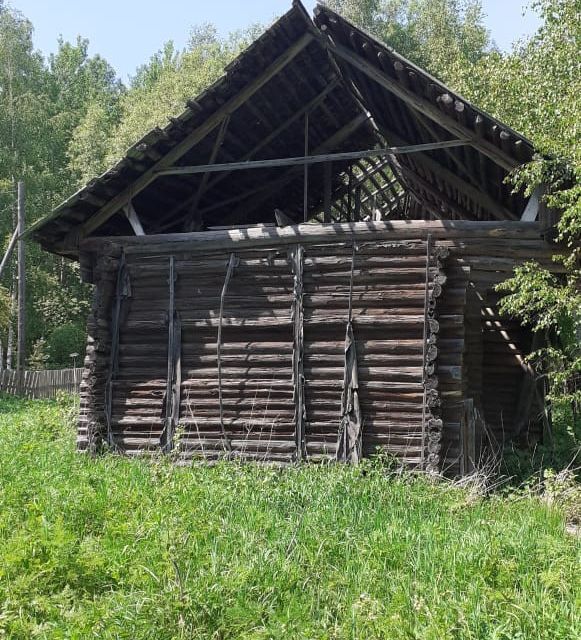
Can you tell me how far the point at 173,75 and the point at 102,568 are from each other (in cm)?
3343

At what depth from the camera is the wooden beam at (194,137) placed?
29.5 feet

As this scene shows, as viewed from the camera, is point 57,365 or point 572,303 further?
point 57,365

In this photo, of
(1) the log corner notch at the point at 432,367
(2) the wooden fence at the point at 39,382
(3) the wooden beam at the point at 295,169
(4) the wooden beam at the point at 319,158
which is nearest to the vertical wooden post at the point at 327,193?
(3) the wooden beam at the point at 295,169

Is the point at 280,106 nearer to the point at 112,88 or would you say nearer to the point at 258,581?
the point at 258,581

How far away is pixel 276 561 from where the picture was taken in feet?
16.3

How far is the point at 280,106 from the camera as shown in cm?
1009

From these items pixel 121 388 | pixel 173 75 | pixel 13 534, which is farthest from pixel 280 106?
pixel 173 75

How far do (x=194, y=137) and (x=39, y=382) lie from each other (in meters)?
16.3

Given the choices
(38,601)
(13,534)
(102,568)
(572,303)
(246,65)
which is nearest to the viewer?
(38,601)

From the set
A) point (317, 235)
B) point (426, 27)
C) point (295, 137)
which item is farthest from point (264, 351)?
point (426, 27)

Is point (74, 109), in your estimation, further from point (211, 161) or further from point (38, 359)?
point (211, 161)

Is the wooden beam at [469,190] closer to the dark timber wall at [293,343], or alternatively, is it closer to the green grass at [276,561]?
the dark timber wall at [293,343]

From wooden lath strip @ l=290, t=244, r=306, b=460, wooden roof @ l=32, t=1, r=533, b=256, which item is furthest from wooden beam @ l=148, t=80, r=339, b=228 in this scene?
wooden lath strip @ l=290, t=244, r=306, b=460

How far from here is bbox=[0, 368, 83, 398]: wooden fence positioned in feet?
73.6
